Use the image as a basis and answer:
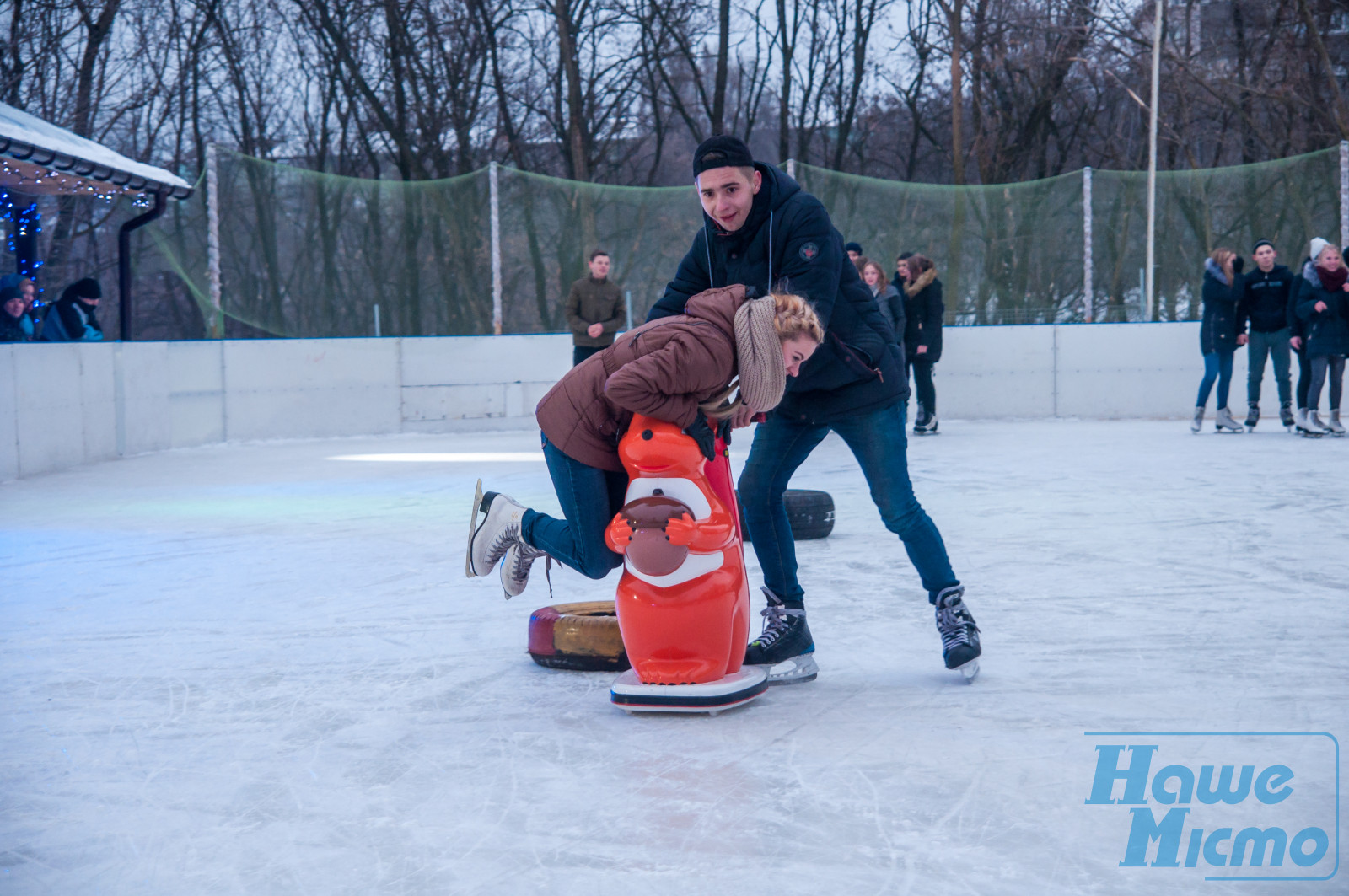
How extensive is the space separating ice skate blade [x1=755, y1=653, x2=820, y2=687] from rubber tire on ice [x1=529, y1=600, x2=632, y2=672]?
0.38 meters

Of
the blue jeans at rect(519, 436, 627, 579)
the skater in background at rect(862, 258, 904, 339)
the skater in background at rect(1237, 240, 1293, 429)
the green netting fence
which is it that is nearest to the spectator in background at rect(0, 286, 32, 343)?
the green netting fence

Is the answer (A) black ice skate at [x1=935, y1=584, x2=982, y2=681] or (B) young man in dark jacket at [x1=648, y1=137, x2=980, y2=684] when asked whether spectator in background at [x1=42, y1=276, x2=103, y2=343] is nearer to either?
(B) young man in dark jacket at [x1=648, y1=137, x2=980, y2=684]

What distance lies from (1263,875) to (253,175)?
33.9ft

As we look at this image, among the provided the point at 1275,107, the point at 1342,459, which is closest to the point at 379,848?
the point at 1342,459

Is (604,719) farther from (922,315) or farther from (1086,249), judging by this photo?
(1086,249)

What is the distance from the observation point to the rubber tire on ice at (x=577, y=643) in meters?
2.93

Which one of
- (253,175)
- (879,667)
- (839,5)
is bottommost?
(879,667)

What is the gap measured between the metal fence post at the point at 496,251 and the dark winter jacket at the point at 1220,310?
→ 6.00m

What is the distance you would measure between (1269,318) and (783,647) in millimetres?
7172

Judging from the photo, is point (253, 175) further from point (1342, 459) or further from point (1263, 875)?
point (1263, 875)

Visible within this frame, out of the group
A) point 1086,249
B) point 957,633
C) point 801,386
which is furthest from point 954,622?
point 1086,249

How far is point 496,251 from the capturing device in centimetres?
1085

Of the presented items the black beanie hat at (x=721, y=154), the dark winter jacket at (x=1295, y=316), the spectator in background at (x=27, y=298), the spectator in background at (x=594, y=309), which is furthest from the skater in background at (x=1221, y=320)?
the spectator in background at (x=27, y=298)

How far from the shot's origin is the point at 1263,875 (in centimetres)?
172
